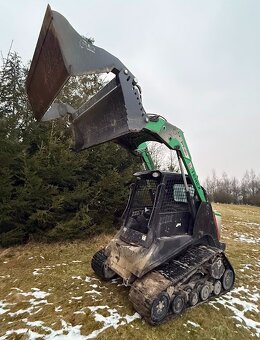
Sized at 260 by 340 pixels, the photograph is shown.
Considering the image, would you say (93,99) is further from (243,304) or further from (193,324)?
(243,304)

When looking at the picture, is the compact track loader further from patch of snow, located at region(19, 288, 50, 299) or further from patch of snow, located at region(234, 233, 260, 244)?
patch of snow, located at region(234, 233, 260, 244)

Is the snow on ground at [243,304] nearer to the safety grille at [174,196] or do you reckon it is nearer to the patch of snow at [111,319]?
the patch of snow at [111,319]

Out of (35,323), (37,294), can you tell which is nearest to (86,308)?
(35,323)

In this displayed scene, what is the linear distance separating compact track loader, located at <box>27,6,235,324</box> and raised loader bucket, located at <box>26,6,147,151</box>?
0.04 ft

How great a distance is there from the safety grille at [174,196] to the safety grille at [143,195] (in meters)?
0.62

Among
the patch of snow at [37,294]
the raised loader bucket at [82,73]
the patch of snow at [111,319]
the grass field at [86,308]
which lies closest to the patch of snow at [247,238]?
the grass field at [86,308]

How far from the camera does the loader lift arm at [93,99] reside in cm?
297

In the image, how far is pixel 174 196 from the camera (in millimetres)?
4926

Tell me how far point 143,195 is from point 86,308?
7.84 feet

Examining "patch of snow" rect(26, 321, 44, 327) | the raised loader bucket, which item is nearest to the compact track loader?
the raised loader bucket

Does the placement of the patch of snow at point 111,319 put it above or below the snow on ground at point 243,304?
below

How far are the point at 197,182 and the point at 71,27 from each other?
338cm

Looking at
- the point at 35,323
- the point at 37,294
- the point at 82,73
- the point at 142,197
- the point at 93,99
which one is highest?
the point at 93,99

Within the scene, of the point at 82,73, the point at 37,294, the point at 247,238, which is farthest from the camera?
A: the point at 247,238
